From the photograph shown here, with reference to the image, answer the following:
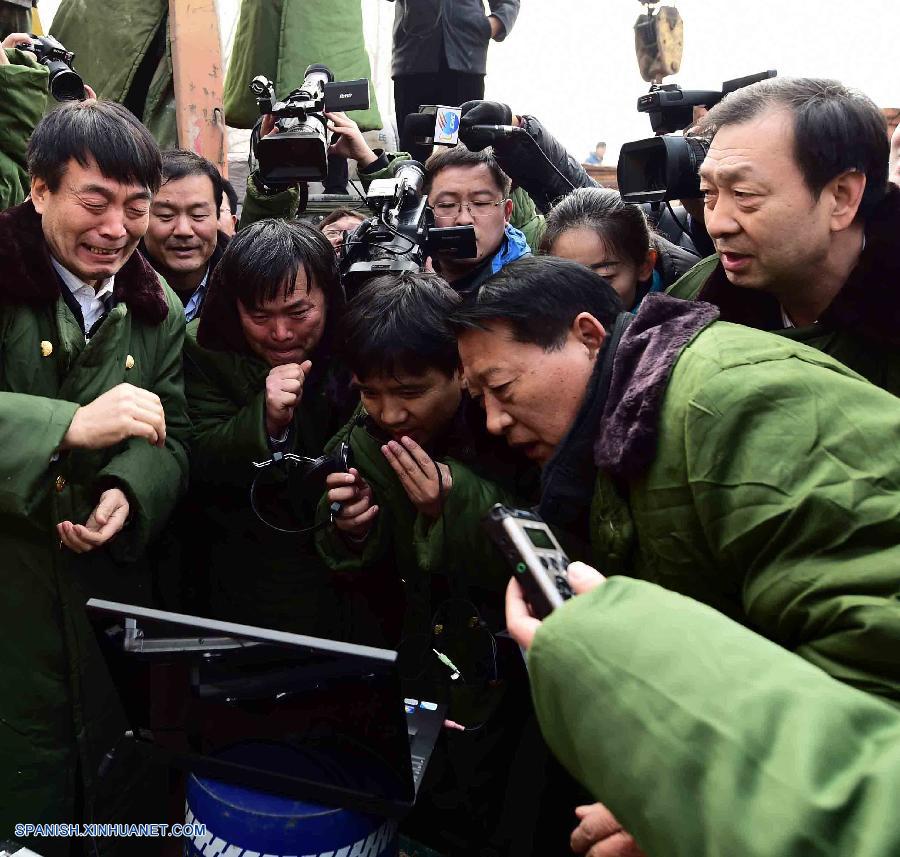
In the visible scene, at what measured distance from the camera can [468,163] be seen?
3141 mm

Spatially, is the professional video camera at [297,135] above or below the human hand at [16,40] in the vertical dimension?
below

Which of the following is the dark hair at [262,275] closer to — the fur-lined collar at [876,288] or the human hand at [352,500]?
the human hand at [352,500]

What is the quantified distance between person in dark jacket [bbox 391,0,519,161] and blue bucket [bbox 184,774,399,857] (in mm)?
3493

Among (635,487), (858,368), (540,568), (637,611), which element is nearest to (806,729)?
(637,611)

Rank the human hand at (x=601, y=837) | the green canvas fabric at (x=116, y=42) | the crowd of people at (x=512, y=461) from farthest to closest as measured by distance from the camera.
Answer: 1. the green canvas fabric at (x=116, y=42)
2. the human hand at (x=601, y=837)
3. the crowd of people at (x=512, y=461)

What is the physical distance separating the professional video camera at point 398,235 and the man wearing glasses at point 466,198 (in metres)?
0.36

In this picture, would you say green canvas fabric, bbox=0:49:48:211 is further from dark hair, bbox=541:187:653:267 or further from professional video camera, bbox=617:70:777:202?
professional video camera, bbox=617:70:777:202

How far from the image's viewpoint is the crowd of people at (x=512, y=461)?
786mm

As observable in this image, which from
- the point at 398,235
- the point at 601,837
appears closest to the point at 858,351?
the point at 601,837

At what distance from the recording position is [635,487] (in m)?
1.39

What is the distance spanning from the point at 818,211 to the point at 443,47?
3207 millimetres

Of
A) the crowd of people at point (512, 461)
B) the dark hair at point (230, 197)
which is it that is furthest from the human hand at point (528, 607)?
the dark hair at point (230, 197)

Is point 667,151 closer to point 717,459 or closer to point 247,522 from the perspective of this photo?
point 717,459

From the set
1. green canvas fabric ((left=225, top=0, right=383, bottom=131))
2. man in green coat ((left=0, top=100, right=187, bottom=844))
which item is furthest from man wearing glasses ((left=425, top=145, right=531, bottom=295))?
man in green coat ((left=0, top=100, right=187, bottom=844))
